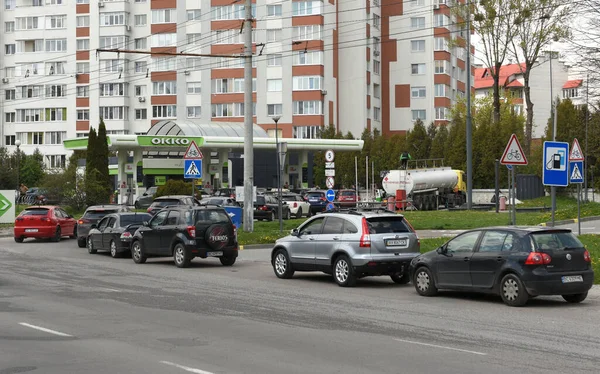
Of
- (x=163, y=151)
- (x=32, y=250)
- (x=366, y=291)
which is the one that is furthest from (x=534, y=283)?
(x=163, y=151)

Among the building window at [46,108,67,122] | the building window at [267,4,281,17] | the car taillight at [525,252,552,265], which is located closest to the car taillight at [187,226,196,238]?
the car taillight at [525,252,552,265]

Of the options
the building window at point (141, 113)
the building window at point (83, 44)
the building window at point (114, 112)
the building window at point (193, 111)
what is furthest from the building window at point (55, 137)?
the building window at point (193, 111)

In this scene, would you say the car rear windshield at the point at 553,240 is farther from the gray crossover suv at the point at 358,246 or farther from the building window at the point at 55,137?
the building window at the point at 55,137

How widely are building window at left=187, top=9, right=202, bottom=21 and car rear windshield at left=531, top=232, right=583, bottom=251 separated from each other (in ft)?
274

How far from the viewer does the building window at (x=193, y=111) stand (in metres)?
97.8

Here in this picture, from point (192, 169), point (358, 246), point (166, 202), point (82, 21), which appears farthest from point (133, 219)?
point (82, 21)

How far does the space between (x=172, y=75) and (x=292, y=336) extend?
8837 cm

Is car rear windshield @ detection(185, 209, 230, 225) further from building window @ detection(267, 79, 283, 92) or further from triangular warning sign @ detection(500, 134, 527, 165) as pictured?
building window @ detection(267, 79, 283, 92)

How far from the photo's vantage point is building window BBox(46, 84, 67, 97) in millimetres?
104438

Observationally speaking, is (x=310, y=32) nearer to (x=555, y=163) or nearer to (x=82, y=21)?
(x=82, y=21)

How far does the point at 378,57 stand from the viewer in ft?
329

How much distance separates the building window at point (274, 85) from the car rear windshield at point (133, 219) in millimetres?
62517

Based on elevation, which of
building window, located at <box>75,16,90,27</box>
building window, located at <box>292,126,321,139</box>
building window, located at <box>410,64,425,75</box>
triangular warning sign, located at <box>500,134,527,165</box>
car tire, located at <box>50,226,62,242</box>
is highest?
building window, located at <box>75,16,90,27</box>

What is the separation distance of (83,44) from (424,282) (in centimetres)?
9162
